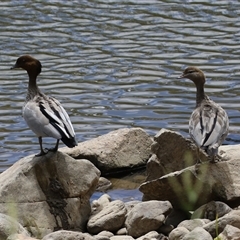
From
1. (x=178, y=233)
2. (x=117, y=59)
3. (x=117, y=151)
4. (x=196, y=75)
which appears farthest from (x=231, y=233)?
(x=117, y=59)

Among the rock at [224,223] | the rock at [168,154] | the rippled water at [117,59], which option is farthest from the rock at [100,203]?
the rippled water at [117,59]

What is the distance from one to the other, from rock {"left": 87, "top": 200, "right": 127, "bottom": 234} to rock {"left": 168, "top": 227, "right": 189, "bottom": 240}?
93 cm

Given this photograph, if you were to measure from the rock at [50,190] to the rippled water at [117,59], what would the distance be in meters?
2.36

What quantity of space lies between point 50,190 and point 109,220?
66cm

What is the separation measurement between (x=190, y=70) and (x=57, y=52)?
5397 mm

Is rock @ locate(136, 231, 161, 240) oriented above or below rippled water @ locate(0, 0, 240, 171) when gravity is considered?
above

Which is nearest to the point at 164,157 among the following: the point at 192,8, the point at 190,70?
the point at 190,70

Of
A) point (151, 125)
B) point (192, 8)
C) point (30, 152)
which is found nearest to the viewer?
point (30, 152)

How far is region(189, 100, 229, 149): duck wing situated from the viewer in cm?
841

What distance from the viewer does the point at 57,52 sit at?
15.7m

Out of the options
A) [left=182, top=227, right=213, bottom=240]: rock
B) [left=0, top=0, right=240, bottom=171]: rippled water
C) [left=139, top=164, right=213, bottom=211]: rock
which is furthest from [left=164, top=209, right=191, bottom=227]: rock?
[left=0, top=0, right=240, bottom=171]: rippled water

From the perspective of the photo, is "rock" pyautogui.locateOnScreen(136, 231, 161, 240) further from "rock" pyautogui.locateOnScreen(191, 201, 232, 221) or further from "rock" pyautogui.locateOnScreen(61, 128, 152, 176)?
"rock" pyautogui.locateOnScreen(61, 128, 152, 176)

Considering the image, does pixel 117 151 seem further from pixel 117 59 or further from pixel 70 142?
pixel 117 59

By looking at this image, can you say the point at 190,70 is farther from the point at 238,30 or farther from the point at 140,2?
the point at 140,2
